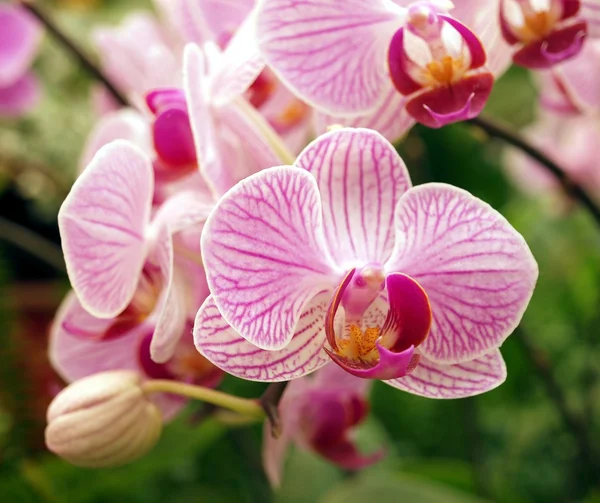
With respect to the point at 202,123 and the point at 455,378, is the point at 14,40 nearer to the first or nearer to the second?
the point at 202,123

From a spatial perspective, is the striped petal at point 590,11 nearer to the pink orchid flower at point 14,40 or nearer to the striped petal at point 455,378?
the striped petal at point 455,378

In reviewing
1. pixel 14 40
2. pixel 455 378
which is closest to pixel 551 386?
pixel 455 378

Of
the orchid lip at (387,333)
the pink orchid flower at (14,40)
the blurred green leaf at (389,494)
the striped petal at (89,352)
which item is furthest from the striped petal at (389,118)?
the pink orchid flower at (14,40)

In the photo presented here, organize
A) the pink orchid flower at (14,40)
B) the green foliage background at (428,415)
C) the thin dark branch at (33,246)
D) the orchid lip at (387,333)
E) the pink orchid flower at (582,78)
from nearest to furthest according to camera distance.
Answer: the orchid lip at (387,333)
the pink orchid flower at (582,78)
the green foliage background at (428,415)
the thin dark branch at (33,246)
the pink orchid flower at (14,40)

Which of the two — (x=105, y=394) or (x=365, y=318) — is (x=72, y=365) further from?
(x=365, y=318)

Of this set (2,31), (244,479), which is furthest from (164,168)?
(2,31)
